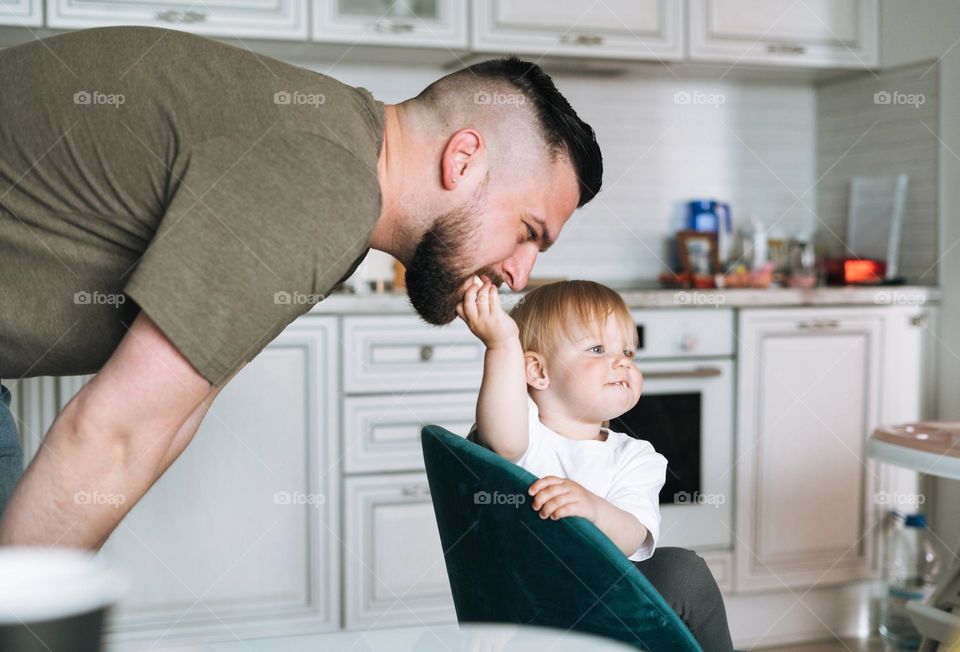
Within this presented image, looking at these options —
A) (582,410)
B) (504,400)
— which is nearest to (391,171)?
(504,400)

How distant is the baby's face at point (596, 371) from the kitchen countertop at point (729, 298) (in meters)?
1.14

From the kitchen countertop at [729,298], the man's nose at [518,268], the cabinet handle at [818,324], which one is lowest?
the cabinet handle at [818,324]

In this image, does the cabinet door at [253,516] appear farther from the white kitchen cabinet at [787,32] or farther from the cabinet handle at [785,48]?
the cabinet handle at [785,48]

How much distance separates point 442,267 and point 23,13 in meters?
1.73

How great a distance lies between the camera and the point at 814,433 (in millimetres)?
2834

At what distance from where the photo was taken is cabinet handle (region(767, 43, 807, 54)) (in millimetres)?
3055

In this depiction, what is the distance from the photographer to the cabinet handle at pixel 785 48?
3.05 m

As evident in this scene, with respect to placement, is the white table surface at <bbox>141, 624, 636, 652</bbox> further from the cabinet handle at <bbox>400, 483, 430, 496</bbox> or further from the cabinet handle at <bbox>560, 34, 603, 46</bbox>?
the cabinet handle at <bbox>560, 34, 603, 46</bbox>

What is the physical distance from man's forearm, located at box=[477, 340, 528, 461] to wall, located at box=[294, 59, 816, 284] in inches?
75.5

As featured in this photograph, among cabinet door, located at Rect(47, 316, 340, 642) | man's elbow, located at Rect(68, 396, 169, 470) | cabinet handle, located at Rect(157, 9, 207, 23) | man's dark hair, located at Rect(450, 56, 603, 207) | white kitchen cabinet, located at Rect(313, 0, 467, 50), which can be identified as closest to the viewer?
man's elbow, located at Rect(68, 396, 169, 470)

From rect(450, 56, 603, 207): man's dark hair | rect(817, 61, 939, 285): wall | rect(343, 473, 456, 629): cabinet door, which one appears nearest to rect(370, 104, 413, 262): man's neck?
rect(450, 56, 603, 207): man's dark hair

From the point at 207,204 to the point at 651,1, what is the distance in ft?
7.62

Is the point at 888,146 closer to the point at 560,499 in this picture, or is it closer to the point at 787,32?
the point at 787,32

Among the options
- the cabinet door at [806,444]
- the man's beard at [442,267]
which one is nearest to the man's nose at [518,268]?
the man's beard at [442,267]
